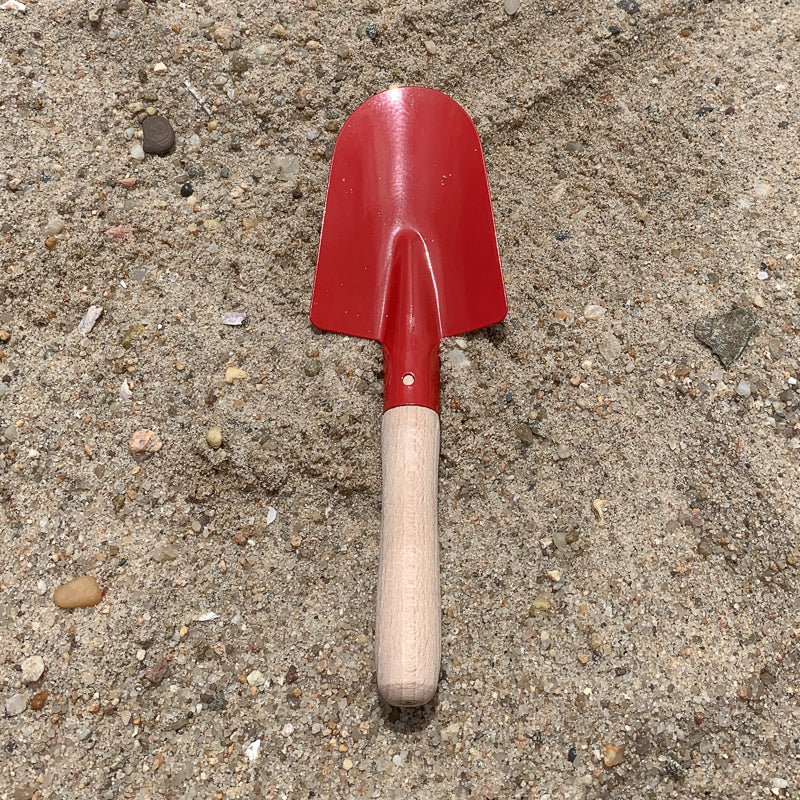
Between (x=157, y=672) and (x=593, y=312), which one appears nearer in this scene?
(x=157, y=672)

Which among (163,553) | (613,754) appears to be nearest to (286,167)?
(163,553)

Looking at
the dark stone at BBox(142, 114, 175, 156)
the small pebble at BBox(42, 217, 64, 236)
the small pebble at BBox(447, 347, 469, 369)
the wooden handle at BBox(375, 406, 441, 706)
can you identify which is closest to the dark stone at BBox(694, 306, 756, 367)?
the small pebble at BBox(447, 347, 469, 369)

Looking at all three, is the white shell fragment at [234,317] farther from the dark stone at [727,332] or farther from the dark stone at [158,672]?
the dark stone at [727,332]

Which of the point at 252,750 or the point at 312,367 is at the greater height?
the point at 312,367

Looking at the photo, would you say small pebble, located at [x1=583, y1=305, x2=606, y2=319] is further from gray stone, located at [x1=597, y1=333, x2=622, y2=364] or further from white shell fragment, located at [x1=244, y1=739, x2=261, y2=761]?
white shell fragment, located at [x1=244, y1=739, x2=261, y2=761]

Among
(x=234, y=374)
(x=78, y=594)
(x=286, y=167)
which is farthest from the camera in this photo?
(x=286, y=167)

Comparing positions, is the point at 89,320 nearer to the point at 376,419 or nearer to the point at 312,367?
the point at 312,367
